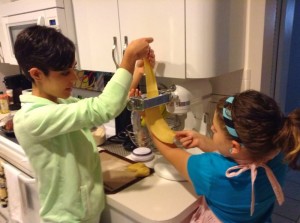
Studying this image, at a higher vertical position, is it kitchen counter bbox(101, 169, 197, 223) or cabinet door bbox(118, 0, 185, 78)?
cabinet door bbox(118, 0, 185, 78)

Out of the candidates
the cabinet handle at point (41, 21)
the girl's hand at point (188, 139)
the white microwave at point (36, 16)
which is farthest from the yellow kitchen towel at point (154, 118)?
the cabinet handle at point (41, 21)

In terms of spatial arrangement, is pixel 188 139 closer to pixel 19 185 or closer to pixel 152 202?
pixel 152 202

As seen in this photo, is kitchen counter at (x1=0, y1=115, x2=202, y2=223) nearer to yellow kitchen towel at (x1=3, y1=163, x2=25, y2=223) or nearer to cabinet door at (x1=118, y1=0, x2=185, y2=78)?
cabinet door at (x1=118, y1=0, x2=185, y2=78)

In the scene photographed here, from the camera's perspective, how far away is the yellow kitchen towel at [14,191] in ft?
4.41

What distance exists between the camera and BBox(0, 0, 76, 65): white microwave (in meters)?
1.35

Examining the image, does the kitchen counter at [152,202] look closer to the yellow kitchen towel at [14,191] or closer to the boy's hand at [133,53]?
the boy's hand at [133,53]

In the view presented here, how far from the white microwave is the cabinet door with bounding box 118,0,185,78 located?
39 cm

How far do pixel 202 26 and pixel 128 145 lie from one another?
695 millimetres

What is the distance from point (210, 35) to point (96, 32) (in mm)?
557

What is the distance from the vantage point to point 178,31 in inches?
38.4

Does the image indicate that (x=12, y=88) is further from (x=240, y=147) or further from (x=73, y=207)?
(x=240, y=147)

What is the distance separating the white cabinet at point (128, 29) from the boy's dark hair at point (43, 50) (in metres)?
0.37

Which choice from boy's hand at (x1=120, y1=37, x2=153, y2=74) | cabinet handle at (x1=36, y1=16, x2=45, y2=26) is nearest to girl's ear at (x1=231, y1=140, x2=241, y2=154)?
boy's hand at (x1=120, y1=37, x2=153, y2=74)

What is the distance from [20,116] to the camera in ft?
2.62
